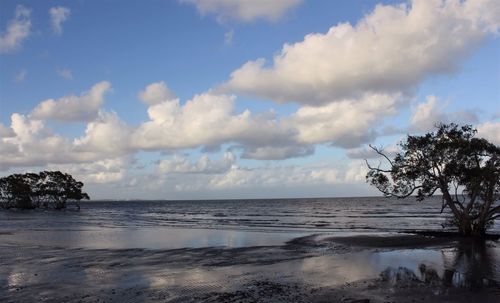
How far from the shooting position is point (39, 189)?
120 metres

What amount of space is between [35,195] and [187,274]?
115183mm

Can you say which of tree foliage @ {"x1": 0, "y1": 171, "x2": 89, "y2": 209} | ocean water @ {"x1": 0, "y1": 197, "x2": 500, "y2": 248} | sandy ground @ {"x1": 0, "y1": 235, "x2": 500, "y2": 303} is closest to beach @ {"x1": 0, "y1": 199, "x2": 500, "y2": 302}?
sandy ground @ {"x1": 0, "y1": 235, "x2": 500, "y2": 303}

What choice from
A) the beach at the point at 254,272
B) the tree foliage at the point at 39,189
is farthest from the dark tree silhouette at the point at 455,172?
the tree foliage at the point at 39,189

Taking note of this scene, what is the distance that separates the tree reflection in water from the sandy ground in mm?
35

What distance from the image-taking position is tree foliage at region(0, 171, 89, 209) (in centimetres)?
11849

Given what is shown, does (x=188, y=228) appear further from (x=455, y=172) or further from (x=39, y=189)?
(x=39, y=189)

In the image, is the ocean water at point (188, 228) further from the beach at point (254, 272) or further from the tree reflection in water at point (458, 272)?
the tree reflection in water at point (458, 272)

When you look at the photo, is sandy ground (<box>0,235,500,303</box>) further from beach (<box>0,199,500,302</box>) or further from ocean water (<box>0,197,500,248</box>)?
ocean water (<box>0,197,500,248</box>)

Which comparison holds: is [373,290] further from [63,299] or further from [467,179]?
[467,179]

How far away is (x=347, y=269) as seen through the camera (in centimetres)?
1916

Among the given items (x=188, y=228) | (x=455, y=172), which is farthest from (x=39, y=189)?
(x=455, y=172)

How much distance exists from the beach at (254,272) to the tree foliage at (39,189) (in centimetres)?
9616

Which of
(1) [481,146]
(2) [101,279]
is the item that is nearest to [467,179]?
(1) [481,146]

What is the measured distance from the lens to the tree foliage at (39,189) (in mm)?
118494
